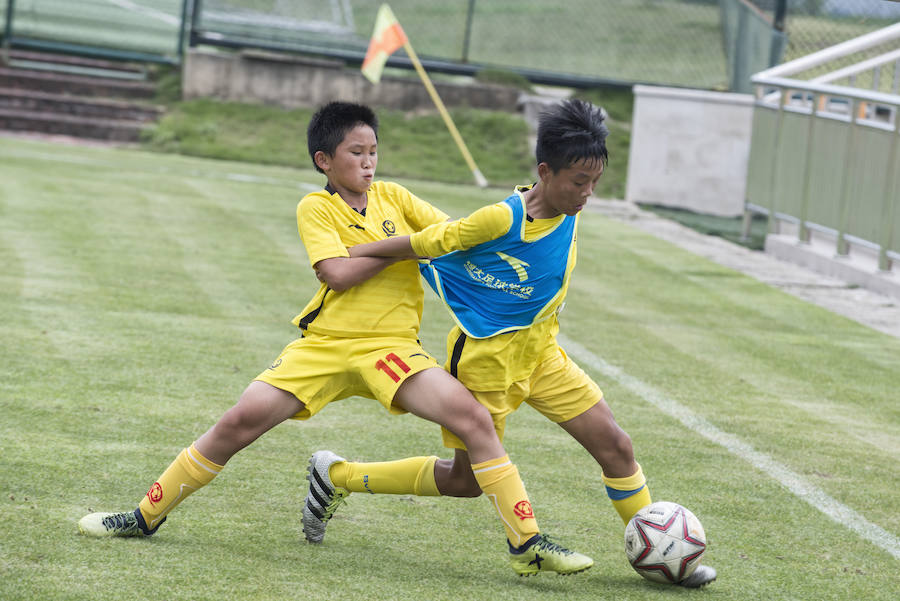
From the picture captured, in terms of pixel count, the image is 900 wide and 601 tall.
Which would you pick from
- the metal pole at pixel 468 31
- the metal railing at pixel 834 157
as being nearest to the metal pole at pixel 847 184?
the metal railing at pixel 834 157

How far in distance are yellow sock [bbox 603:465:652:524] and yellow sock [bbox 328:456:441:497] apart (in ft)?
2.07

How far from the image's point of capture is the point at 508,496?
3879 mm

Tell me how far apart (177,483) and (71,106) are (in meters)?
17.0

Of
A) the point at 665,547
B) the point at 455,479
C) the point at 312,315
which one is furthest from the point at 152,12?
the point at 665,547

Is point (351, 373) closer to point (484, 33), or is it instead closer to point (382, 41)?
point (382, 41)

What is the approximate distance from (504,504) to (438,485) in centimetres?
42

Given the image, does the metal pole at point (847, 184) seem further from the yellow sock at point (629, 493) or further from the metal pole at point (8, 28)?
the metal pole at point (8, 28)

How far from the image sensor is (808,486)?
212 inches

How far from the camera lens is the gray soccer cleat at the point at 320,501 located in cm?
424

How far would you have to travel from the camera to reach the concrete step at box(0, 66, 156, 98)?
2012 cm

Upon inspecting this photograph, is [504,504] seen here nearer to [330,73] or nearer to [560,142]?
[560,142]

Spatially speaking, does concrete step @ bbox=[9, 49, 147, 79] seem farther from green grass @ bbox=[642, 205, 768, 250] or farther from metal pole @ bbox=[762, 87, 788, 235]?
metal pole @ bbox=[762, 87, 788, 235]

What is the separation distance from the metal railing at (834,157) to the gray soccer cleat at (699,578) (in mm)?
7630

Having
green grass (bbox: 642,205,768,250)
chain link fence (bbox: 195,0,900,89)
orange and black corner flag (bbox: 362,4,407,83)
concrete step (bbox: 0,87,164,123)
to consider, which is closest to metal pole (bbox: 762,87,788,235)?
green grass (bbox: 642,205,768,250)
